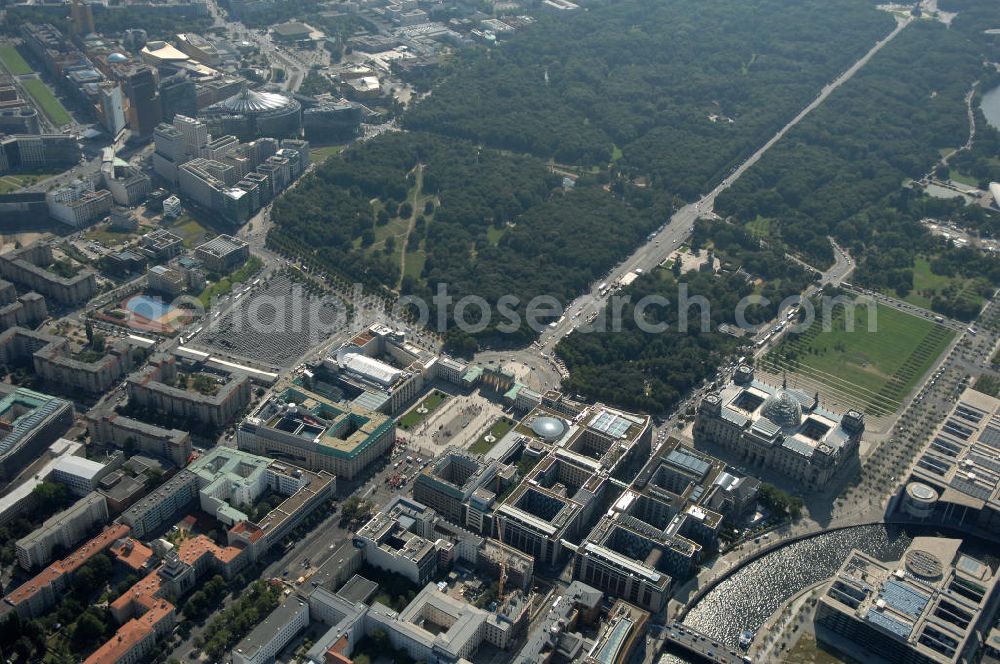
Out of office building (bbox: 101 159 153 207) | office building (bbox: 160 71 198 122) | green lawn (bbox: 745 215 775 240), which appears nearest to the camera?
office building (bbox: 101 159 153 207)

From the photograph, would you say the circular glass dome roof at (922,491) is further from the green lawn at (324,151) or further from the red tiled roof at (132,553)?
the green lawn at (324,151)

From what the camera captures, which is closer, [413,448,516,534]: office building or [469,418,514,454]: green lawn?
[413,448,516,534]: office building

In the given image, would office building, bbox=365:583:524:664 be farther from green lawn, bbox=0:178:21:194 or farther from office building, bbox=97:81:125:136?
office building, bbox=97:81:125:136

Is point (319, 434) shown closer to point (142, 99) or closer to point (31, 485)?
point (31, 485)

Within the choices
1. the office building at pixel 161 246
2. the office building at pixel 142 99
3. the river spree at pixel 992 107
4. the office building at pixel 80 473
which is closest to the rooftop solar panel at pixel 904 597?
the office building at pixel 80 473

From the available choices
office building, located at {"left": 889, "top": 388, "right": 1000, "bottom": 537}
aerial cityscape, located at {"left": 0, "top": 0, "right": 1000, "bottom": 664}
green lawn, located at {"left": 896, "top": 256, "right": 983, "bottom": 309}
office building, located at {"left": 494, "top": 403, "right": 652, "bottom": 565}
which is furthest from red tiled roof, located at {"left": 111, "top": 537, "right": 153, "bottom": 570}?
green lawn, located at {"left": 896, "top": 256, "right": 983, "bottom": 309}

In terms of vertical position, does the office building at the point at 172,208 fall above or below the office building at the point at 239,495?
above
